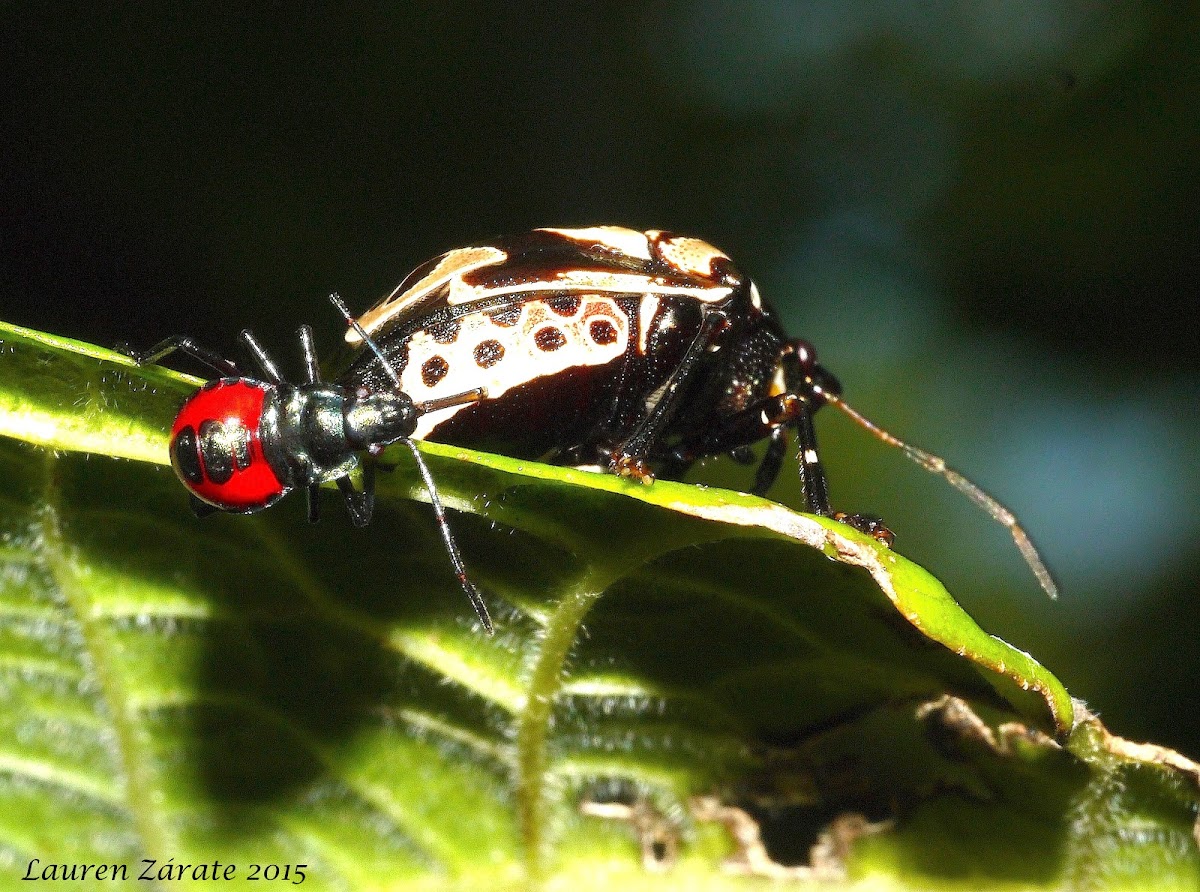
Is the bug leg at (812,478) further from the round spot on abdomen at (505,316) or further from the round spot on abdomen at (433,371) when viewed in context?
the round spot on abdomen at (433,371)

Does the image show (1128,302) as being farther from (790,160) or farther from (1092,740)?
(1092,740)

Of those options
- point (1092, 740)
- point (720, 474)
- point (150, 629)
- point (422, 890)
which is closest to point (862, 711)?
point (1092, 740)

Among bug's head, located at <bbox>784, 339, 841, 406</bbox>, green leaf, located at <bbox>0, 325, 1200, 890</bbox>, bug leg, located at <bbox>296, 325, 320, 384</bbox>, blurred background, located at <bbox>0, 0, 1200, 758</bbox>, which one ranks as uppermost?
blurred background, located at <bbox>0, 0, 1200, 758</bbox>

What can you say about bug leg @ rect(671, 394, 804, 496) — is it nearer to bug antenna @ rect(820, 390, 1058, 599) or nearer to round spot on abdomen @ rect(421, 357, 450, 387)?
bug antenna @ rect(820, 390, 1058, 599)

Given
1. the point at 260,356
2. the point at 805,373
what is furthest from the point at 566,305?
the point at 805,373

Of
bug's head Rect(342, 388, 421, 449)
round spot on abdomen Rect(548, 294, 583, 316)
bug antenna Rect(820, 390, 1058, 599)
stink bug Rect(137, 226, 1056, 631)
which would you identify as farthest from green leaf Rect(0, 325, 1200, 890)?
round spot on abdomen Rect(548, 294, 583, 316)

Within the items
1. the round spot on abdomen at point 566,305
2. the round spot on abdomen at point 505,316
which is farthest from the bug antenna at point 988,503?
the round spot on abdomen at point 505,316

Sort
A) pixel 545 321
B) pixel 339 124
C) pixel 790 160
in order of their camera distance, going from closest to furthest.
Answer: pixel 545 321 → pixel 339 124 → pixel 790 160

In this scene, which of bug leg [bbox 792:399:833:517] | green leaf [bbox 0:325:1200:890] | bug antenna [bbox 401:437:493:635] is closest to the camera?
bug antenna [bbox 401:437:493:635]
